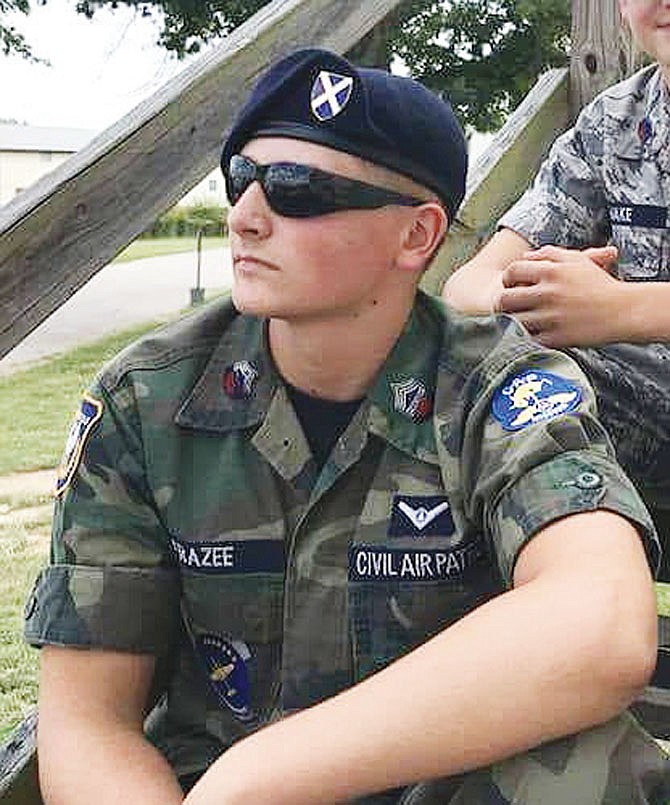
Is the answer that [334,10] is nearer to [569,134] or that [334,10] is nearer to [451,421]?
[569,134]

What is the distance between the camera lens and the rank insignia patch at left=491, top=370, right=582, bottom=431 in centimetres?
188

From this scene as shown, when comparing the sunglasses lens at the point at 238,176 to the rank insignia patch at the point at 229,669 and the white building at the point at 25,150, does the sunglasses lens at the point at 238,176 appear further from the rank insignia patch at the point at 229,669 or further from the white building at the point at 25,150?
the white building at the point at 25,150

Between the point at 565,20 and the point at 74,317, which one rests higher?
the point at 565,20

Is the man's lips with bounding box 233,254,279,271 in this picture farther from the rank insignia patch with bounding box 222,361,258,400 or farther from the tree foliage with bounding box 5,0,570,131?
the tree foliage with bounding box 5,0,570,131

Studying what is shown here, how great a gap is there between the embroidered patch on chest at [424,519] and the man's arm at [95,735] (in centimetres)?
38

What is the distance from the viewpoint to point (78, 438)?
6.54 feet

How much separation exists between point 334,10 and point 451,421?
1.27m

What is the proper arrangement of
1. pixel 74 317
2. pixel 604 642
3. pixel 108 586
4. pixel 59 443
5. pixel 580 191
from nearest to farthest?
pixel 604 642 → pixel 108 586 → pixel 580 191 → pixel 59 443 → pixel 74 317

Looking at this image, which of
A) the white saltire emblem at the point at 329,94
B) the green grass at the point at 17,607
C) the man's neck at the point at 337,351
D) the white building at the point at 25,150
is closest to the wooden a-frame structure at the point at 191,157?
the man's neck at the point at 337,351

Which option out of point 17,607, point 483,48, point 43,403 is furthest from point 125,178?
point 43,403

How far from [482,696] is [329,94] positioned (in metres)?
0.75

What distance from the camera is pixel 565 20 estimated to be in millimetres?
10062

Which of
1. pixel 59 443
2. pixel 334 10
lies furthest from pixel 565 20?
pixel 334 10

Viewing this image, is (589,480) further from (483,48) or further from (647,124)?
(483,48)
